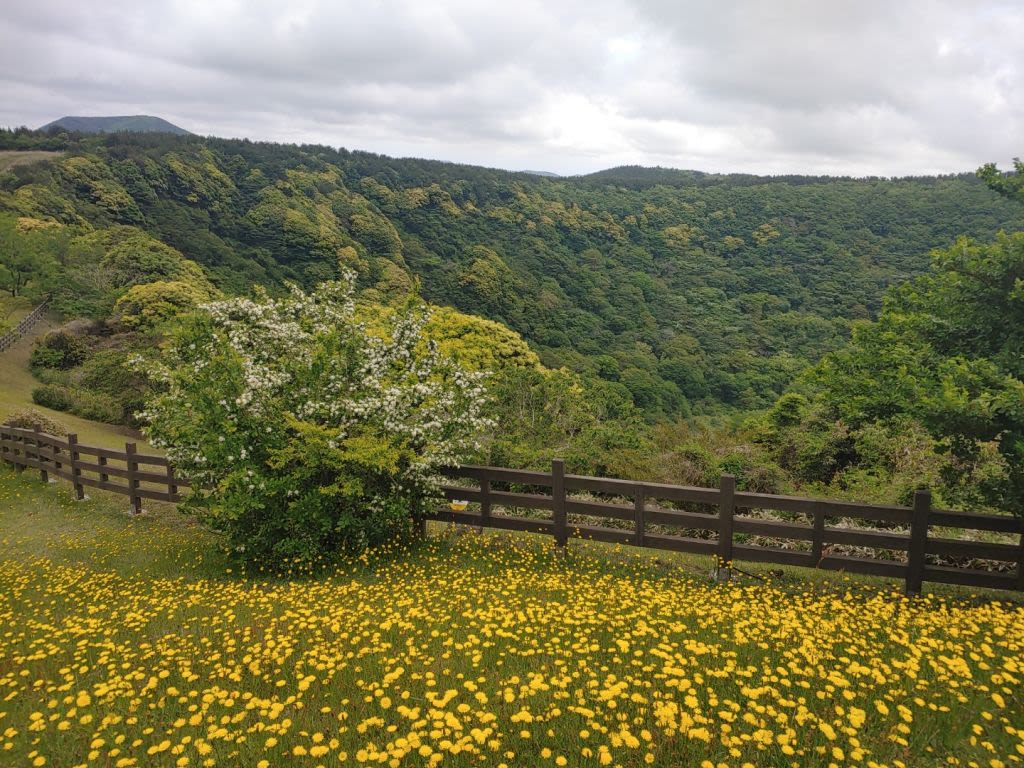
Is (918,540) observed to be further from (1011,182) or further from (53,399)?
(53,399)

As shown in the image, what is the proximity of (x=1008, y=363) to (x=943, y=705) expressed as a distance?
474 centimetres

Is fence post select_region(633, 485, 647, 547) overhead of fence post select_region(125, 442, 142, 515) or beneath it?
overhead

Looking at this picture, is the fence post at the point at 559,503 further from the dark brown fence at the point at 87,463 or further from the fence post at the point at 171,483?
the fence post at the point at 171,483

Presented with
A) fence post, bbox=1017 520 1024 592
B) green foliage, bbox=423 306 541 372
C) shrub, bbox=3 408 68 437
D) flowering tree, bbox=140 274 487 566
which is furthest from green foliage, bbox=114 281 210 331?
fence post, bbox=1017 520 1024 592

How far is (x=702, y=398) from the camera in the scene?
174 feet

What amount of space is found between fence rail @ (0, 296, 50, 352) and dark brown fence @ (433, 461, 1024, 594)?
37.4 m

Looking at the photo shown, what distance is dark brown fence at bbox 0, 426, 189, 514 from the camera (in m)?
12.3

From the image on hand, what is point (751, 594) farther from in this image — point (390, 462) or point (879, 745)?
point (390, 462)

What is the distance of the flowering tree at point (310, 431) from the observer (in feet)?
27.1

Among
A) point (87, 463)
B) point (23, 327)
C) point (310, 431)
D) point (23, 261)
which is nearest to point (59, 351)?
point (23, 327)

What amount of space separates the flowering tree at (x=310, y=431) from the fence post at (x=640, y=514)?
266 centimetres

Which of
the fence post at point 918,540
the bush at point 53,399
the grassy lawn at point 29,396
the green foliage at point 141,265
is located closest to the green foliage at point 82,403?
the bush at point 53,399

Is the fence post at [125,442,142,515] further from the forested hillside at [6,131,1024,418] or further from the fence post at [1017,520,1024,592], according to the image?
the forested hillside at [6,131,1024,418]

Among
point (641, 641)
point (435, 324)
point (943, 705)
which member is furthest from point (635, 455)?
point (435, 324)
